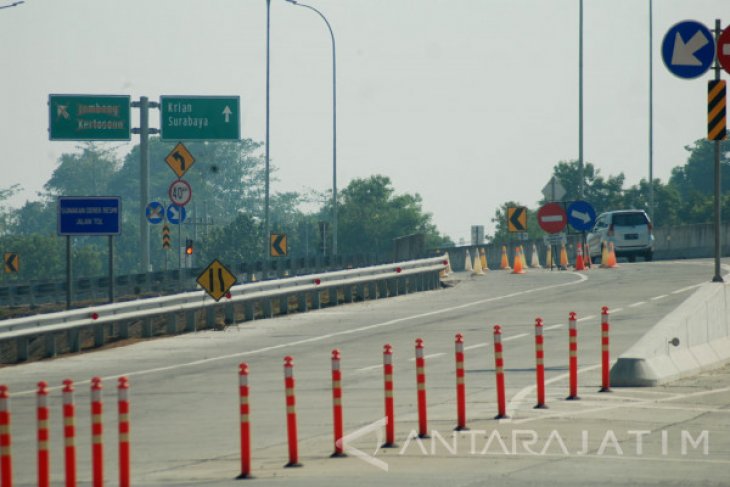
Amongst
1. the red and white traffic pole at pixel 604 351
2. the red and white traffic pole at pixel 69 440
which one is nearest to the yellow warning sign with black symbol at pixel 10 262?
the red and white traffic pole at pixel 604 351

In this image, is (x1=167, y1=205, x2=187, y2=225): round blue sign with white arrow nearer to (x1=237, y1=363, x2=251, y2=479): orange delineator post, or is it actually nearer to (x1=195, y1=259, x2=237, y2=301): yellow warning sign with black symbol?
(x1=195, y1=259, x2=237, y2=301): yellow warning sign with black symbol

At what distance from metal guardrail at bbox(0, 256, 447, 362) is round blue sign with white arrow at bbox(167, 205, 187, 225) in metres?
4.44

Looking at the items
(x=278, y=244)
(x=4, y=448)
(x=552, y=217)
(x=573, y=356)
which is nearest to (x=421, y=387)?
(x=573, y=356)

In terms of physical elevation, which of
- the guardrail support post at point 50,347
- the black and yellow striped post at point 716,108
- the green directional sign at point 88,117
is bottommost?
the guardrail support post at point 50,347

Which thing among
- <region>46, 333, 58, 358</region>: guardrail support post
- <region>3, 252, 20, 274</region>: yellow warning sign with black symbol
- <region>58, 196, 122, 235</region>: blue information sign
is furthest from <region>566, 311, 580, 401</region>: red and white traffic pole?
<region>3, 252, 20, 274</region>: yellow warning sign with black symbol

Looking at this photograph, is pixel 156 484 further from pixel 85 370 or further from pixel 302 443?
pixel 85 370

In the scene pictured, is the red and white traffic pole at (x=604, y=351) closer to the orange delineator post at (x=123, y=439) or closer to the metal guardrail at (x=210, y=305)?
the orange delineator post at (x=123, y=439)

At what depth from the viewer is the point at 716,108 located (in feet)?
75.7

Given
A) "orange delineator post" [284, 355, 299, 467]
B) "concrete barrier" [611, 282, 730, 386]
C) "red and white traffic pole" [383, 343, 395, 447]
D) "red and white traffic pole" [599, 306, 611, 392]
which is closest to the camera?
"orange delineator post" [284, 355, 299, 467]

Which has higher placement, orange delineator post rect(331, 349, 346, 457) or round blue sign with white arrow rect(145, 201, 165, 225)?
round blue sign with white arrow rect(145, 201, 165, 225)

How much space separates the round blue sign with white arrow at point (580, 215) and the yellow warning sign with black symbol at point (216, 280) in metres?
18.7

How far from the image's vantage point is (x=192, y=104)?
5072 cm

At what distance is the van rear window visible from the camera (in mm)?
57181

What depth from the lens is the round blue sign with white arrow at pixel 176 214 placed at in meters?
45.4
